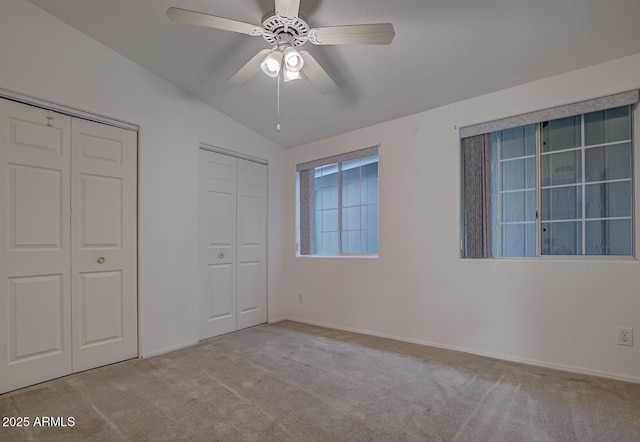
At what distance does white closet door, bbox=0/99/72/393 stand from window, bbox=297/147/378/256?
102 inches

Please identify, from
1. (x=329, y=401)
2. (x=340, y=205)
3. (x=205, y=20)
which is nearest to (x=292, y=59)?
(x=205, y=20)

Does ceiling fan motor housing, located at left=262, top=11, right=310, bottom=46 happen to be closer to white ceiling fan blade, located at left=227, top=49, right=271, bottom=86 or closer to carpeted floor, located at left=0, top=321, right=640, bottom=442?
white ceiling fan blade, located at left=227, top=49, right=271, bottom=86

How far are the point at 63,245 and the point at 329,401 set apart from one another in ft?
7.78

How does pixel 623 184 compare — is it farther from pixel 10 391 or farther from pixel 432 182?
pixel 10 391

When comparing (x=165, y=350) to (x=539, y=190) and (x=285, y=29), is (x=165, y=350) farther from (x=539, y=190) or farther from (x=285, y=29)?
(x=539, y=190)

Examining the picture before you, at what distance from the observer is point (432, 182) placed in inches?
130

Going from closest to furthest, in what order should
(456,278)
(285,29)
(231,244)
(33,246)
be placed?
(285,29), (33,246), (456,278), (231,244)

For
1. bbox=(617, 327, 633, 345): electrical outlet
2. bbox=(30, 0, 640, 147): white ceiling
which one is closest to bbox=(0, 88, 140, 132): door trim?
bbox=(30, 0, 640, 147): white ceiling

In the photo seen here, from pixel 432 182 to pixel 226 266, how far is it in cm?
246

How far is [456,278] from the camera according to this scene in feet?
10.3

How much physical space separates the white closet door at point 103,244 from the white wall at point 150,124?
0.11 meters

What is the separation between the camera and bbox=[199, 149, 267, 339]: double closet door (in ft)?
11.9

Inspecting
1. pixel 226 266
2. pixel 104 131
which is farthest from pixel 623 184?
pixel 104 131

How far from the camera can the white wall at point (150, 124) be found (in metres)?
2.45
